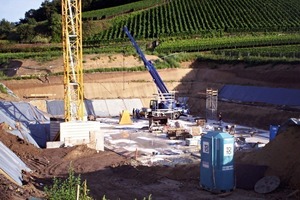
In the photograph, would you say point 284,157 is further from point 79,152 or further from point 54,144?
point 54,144

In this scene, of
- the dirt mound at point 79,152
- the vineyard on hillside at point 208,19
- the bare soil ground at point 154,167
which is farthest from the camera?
the vineyard on hillside at point 208,19

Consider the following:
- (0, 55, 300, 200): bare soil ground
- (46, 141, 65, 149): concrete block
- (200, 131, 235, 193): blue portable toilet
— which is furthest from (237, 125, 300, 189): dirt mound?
(46, 141, 65, 149): concrete block

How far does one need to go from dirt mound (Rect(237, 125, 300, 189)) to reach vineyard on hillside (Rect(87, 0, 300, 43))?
50.7 m

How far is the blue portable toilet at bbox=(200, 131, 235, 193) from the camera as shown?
57.4 feet

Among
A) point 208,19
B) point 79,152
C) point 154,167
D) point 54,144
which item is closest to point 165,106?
point 54,144

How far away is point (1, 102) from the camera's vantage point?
112 feet

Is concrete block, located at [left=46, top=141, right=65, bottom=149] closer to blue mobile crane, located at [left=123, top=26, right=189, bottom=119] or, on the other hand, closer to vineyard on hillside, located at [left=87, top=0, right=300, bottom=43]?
blue mobile crane, located at [left=123, top=26, right=189, bottom=119]

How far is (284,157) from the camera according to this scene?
741 inches

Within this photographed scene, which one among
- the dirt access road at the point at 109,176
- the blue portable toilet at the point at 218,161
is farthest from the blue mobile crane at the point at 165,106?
the blue portable toilet at the point at 218,161

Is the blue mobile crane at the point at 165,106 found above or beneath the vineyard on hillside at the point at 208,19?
beneath

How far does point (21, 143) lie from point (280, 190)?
43.7 feet

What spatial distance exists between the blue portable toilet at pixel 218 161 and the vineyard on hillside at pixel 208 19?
52790 mm

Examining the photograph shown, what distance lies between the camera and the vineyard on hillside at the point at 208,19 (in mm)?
70312

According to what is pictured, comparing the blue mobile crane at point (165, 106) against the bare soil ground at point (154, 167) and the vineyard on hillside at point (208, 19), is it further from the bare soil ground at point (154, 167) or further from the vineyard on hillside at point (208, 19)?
the vineyard on hillside at point (208, 19)
